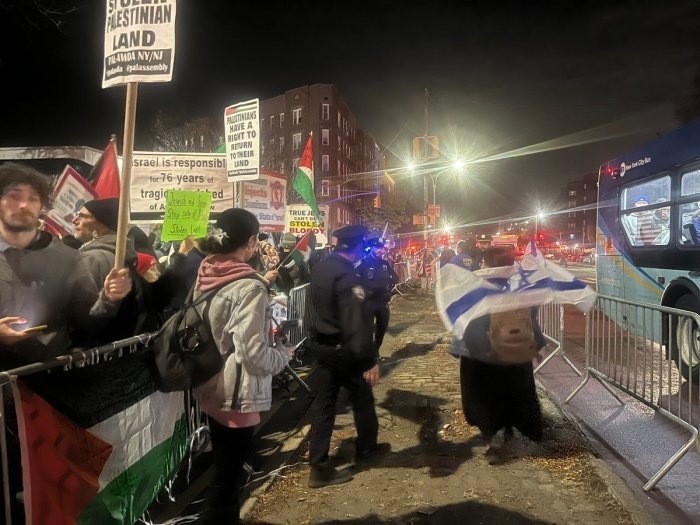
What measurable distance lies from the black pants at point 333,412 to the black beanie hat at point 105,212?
1.98 meters

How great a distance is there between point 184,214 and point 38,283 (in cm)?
337

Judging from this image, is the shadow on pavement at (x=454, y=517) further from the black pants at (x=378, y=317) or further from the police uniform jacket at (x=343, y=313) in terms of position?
the black pants at (x=378, y=317)

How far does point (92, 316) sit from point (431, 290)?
60.3ft

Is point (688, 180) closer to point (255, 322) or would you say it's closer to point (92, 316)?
point (255, 322)

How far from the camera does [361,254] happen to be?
4570mm

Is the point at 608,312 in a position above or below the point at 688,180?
below

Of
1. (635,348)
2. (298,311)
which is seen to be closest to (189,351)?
(635,348)

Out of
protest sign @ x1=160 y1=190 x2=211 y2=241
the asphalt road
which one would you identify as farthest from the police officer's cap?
the asphalt road

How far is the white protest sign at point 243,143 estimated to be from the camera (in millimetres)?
7386

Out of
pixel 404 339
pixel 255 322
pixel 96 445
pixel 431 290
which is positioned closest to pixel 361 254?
pixel 255 322

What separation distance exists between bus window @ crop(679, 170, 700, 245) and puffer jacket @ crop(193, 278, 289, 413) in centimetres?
676

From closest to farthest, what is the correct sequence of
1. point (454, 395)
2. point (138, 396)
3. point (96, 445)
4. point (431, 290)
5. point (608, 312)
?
point (96, 445) → point (138, 396) → point (608, 312) → point (454, 395) → point (431, 290)

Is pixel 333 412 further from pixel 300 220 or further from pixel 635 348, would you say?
pixel 300 220

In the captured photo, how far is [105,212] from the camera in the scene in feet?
11.4
